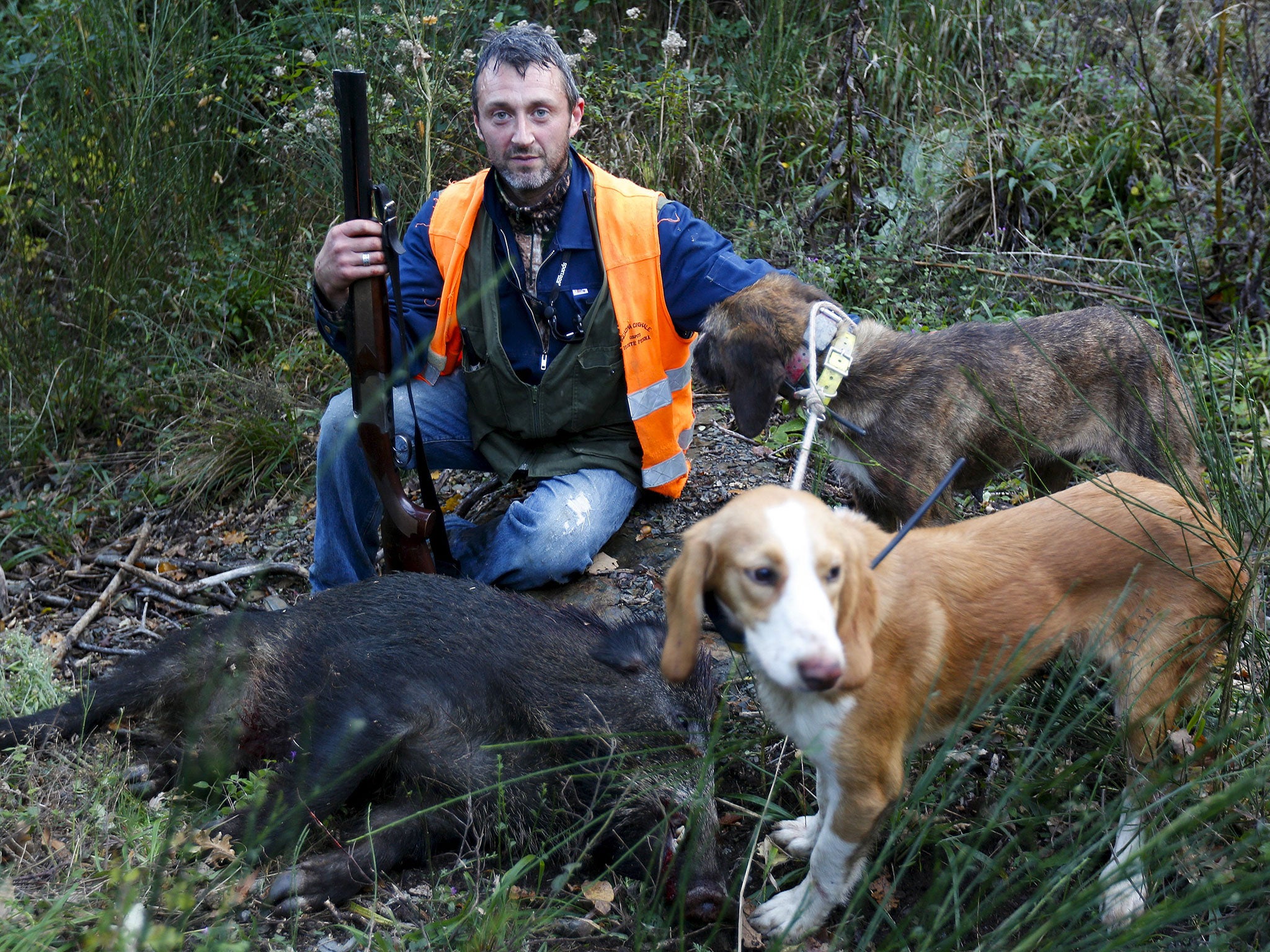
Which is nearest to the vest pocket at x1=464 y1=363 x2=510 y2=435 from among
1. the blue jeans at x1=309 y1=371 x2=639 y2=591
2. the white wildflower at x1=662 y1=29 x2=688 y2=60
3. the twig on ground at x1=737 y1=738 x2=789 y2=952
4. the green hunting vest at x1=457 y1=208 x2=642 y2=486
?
the green hunting vest at x1=457 y1=208 x2=642 y2=486

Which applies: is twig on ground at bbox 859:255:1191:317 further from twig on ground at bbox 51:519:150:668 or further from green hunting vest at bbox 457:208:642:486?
twig on ground at bbox 51:519:150:668

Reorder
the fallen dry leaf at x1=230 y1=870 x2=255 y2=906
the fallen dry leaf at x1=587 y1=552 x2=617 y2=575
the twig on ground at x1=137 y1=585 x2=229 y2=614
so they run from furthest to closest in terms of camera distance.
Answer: the twig on ground at x1=137 y1=585 x2=229 y2=614
the fallen dry leaf at x1=587 y1=552 x2=617 y2=575
the fallen dry leaf at x1=230 y1=870 x2=255 y2=906

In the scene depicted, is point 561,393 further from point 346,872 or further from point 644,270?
point 346,872

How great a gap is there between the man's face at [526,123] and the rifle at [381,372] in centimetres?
63

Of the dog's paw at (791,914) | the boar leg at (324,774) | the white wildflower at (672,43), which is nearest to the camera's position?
the dog's paw at (791,914)

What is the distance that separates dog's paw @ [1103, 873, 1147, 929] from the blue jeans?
105 inches

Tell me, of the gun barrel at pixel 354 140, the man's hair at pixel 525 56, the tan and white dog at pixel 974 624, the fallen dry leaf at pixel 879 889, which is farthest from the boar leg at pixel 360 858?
the man's hair at pixel 525 56

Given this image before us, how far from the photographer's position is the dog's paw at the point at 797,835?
115 inches

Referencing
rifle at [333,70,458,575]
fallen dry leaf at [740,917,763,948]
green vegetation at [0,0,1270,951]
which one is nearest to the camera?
fallen dry leaf at [740,917,763,948]

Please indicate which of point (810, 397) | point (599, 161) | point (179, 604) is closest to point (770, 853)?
point (810, 397)

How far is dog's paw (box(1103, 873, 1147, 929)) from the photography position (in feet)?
7.20

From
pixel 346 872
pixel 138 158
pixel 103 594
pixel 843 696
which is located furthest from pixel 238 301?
pixel 843 696

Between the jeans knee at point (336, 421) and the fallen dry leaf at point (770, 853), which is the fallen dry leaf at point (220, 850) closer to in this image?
the fallen dry leaf at point (770, 853)

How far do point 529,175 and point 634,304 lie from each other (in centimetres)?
72
